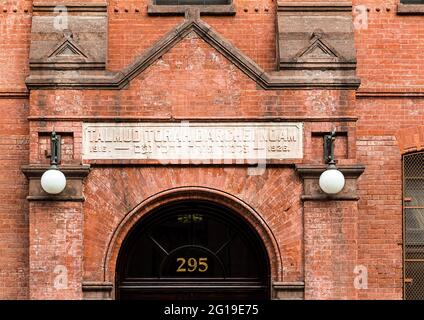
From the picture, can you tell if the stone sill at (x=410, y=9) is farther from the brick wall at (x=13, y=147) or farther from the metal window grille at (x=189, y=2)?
the brick wall at (x=13, y=147)

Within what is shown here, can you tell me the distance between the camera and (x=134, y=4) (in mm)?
15852

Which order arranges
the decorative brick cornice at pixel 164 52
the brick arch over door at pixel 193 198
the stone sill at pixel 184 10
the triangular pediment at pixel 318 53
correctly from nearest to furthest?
1. the brick arch over door at pixel 193 198
2. the decorative brick cornice at pixel 164 52
3. the triangular pediment at pixel 318 53
4. the stone sill at pixel 184 10

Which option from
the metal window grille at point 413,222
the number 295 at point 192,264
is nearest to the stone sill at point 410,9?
the metal window grille at point 413,222

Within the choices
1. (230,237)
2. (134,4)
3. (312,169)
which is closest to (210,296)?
(230,237)

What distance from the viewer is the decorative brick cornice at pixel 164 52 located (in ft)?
49.0

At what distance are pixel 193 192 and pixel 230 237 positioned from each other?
→ 900 millimetres

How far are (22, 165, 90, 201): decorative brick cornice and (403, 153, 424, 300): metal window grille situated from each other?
170 inches

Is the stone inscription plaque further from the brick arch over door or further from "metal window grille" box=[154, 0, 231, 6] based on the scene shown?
"metal window grille" box=[154, 0, 231, 6]

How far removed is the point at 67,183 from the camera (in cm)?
1473

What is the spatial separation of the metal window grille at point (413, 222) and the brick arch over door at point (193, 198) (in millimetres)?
1957

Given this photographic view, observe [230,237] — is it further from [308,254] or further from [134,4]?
[134,4]

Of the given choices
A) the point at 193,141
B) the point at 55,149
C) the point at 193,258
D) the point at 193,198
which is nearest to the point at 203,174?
the point at 193,198

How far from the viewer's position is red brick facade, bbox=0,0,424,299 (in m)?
14.7

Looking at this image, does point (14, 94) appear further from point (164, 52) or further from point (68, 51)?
point (164, 52)
